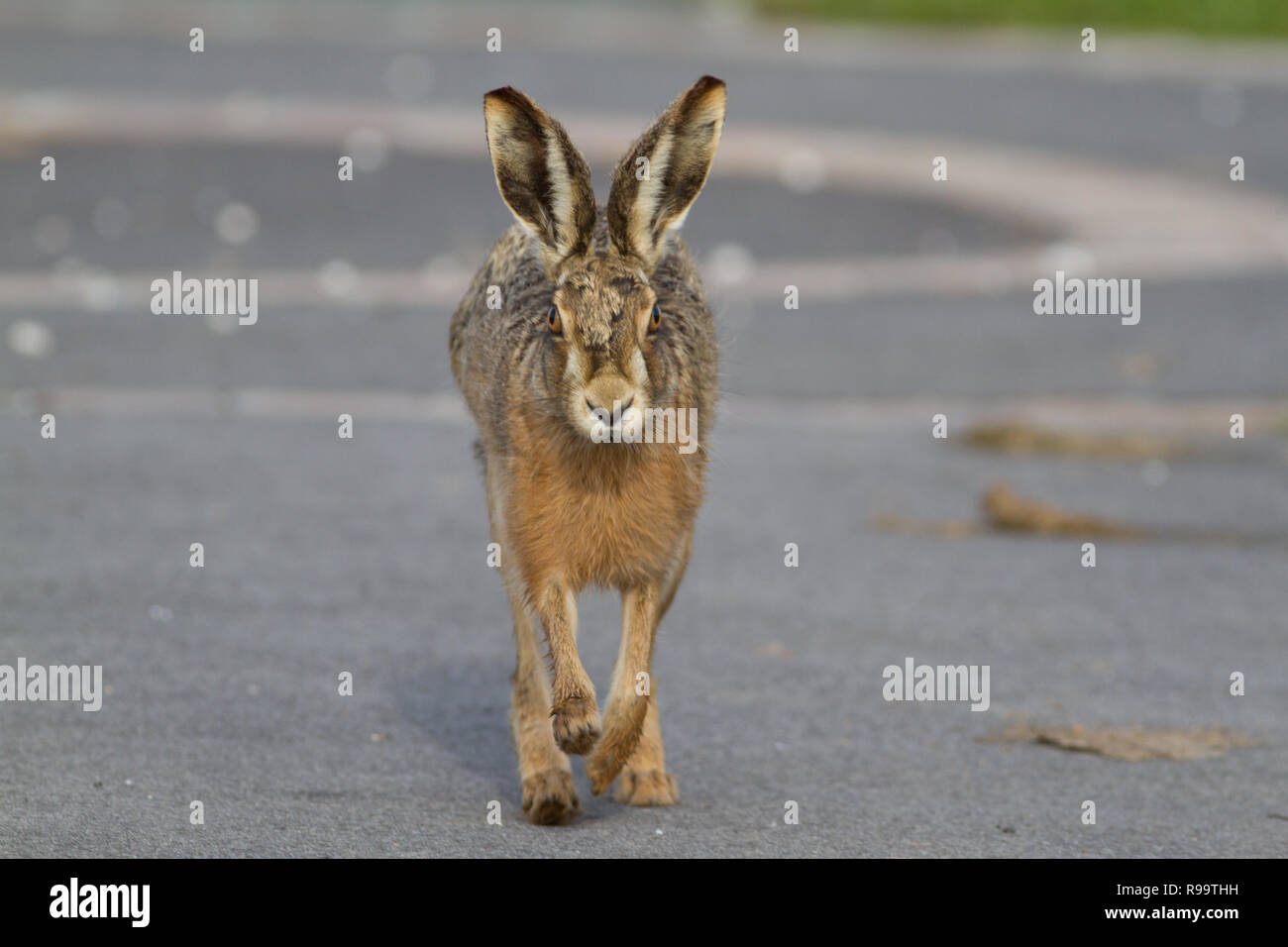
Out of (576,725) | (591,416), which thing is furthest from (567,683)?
(591,416)

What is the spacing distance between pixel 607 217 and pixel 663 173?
0.21m

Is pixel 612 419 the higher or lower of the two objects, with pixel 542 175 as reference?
lower

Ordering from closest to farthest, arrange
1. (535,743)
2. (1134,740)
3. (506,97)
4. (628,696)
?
(506,97) < (628,696) < (535,743) < (1134,740)

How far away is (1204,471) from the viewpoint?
39.7 feet

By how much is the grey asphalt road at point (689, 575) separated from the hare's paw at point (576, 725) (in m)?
0.33

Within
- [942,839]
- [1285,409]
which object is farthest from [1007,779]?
[1285,409]

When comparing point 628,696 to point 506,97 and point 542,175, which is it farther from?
point 506,97

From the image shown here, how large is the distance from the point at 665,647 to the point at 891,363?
643 centimetres

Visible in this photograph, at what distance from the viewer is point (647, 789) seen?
21.9 ft

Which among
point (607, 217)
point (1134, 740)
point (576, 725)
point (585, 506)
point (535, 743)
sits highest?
point (607, 217)

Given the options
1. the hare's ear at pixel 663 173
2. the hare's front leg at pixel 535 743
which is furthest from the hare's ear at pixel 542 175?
the hare's front leg at pixel 535 743

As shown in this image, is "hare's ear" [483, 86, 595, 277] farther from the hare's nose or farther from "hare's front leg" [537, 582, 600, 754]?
"hare's front leg" [537, 582, 600, 754]

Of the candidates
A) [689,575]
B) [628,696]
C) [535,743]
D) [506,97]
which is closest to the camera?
[506,97]

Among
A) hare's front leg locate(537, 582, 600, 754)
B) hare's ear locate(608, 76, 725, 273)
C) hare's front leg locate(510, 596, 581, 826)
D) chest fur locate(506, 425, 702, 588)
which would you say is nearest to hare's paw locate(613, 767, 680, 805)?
hare's front leg locate(510, 596, 581, 826)
